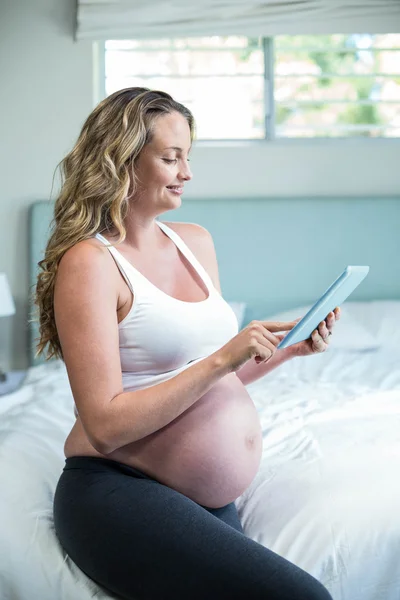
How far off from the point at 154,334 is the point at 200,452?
0.71 ft

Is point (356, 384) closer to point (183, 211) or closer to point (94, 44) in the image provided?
point (183, 211)

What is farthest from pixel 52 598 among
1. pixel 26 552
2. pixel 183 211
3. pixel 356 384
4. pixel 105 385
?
pixel 183 211

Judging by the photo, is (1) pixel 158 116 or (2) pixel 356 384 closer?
(1) pixel 158 116

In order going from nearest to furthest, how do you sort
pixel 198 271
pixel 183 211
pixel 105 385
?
1. pixel 105 385
2. pixel 198 271
3. pixel 183 211

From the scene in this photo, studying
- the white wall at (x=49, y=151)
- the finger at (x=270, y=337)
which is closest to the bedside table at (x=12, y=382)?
the white wall at (x=49, y=151)

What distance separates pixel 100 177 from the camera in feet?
4.40

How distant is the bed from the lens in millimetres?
1208

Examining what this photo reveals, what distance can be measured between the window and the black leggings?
2748 millimetres

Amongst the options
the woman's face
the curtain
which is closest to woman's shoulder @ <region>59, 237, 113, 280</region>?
the woman's face

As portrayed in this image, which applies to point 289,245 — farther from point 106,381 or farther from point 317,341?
point 106,381

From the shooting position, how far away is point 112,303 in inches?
48.4

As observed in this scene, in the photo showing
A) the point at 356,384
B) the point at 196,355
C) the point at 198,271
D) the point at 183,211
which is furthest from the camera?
the point at 183,211

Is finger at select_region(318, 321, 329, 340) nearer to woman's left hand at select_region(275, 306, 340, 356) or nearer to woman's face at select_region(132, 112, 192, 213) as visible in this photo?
woman's left hand at select_region(275, 306, 340, 356)

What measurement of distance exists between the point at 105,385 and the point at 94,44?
274 cm
